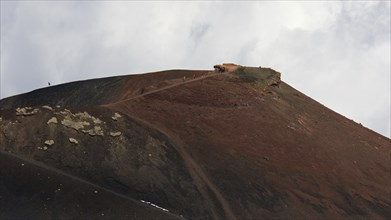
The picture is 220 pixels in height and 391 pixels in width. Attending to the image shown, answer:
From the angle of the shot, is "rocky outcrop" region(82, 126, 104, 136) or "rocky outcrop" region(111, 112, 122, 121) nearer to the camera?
"rocky outcrop" region(82, 126, 104, 136)

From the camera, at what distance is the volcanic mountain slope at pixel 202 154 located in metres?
23.2

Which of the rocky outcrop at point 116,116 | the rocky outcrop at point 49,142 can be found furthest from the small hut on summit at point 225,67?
the rocky outcrop at point 49,142

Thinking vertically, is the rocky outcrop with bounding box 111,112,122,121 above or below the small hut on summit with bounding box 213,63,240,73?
below

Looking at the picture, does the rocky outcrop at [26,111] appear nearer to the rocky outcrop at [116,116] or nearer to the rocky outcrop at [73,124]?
the rocky outcrop at [73,124]

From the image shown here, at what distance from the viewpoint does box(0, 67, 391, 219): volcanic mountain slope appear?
23234 millimetres

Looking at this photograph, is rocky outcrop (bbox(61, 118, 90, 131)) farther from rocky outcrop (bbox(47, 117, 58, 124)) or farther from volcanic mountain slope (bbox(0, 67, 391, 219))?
rocky outcrop (bbox(47, 117, 58, 124))

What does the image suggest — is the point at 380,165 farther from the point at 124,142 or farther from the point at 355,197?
the point at 124,142

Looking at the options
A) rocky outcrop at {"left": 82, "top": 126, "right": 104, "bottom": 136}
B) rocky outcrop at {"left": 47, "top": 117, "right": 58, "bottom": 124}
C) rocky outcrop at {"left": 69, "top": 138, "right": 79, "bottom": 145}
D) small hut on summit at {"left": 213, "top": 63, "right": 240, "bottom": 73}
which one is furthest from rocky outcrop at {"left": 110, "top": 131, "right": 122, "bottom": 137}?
small hut on summit at {"left": 213, "top": 63, "right": 240, "bottom": 73}

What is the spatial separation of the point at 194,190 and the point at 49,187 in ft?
20.3

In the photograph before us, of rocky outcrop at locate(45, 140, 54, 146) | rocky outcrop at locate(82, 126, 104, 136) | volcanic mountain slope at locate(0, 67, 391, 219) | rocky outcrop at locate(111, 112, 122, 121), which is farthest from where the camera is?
rocky outcrop at locate(111, 112, 122, 121)

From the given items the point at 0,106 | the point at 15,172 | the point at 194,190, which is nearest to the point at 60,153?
the point at 15,172

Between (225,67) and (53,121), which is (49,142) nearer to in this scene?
(53,121)

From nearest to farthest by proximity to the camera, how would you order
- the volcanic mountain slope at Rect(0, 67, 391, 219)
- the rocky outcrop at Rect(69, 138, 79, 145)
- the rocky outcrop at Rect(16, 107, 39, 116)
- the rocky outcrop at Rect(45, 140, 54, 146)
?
the volcanic mountain slope at Rect(0, 67, 391, 219) < the rocky outcrop at Rect(45, 140, 54, 146) < the rocky outcrop at Rect(69, 138, 79, 145) < the rocky outcrop at Rect(16, 107, 39, 116)

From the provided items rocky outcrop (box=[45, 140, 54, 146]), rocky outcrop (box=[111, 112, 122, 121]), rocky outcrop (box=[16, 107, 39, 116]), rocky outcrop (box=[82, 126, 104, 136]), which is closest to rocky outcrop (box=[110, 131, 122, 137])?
rocky outcrop (box=[82, 126, 104, 136])
